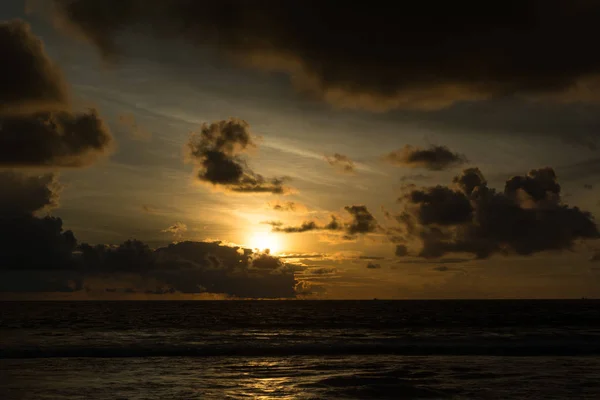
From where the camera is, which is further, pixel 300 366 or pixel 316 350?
pixel 316 350

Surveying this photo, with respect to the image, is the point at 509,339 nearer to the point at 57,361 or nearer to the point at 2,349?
the point at 57,361

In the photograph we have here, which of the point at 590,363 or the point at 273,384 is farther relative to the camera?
the point at 590,363

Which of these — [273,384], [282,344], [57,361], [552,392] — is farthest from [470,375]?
[57,361]

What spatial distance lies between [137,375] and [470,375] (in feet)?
57.7

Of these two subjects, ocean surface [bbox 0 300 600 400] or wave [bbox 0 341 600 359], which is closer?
ocean surface [bbox 0 300 600 400]

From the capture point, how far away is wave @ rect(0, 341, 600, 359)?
41.8 meters

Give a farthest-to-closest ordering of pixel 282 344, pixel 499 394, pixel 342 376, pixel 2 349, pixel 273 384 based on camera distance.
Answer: pixel 282 344 < pixel 2 349 < pixel 342 376 < pixel 273 384 < pixel 499 394

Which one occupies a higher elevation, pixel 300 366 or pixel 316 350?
pixel 300 366

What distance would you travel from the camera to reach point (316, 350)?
1758 inches

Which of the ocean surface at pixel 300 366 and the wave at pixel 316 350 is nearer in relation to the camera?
the ocean surface at pixel 300 366

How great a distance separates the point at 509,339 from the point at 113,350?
36411mm

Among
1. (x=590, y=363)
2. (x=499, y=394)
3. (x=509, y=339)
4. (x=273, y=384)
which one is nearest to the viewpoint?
(x=499, y=394)

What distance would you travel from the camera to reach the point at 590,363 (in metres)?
34.8

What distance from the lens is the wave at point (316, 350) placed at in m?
41.8
